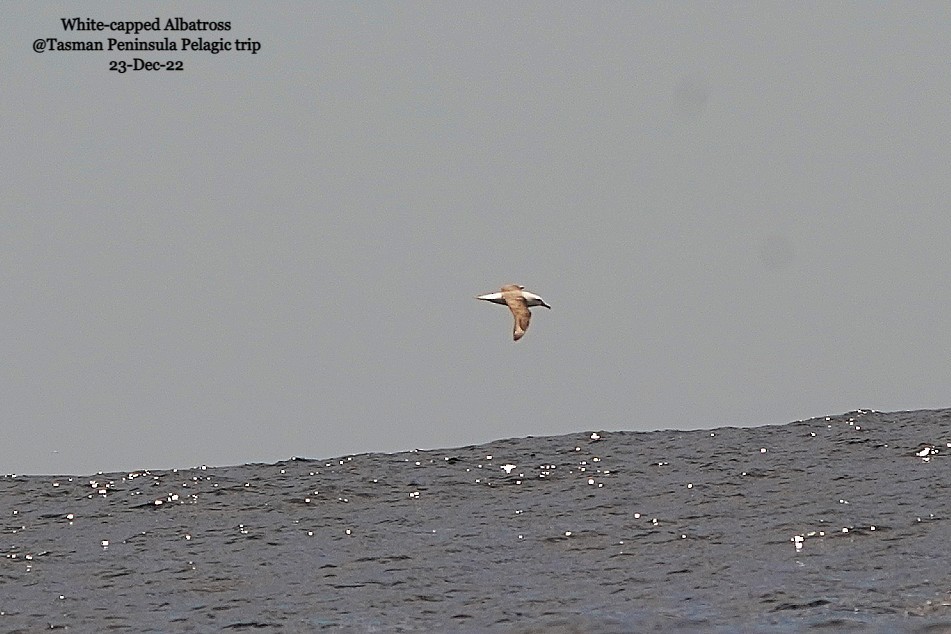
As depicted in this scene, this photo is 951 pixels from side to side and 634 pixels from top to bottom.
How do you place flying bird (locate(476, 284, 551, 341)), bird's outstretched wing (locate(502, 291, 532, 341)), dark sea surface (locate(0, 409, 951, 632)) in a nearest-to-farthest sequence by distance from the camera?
dark sea surface (locate(0, 409, 951, 632)), bird's outstretched wing (locate(502, 291, 532, 341)), flying bird (locate(476, 284, 551, 341))

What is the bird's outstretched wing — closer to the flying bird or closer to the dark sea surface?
the flying bird

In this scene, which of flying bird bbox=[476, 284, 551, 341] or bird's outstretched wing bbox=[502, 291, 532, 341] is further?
flying bird bbox=[476, 284, 551, 341]

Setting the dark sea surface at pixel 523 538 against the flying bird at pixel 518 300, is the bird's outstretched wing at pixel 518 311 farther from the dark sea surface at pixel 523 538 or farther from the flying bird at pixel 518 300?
the dark sea surface at pixel 523 538

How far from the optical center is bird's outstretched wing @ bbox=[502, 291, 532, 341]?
68.0 feet

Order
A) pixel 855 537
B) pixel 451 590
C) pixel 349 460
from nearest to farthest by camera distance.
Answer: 1. pixel 451 590
2. pixel 855 537
3. pixel 349 460

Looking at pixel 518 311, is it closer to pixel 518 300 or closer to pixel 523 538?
pixel 518 300

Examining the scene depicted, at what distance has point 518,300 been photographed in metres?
22.3

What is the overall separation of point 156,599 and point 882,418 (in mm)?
17693

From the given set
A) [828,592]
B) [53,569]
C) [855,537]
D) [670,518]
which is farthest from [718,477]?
[53,569]

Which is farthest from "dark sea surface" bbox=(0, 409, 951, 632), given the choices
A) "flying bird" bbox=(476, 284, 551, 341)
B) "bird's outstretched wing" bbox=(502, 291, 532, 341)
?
"flying bird" bbox=(476, 284, 551, 341)

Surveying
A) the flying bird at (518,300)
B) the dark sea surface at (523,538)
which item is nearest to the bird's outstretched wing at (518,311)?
the flying bird at (518,300)

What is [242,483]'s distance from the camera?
973 inches

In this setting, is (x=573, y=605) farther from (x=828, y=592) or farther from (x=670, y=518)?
(x=670, y=518)

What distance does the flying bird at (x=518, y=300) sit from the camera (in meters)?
21.4
